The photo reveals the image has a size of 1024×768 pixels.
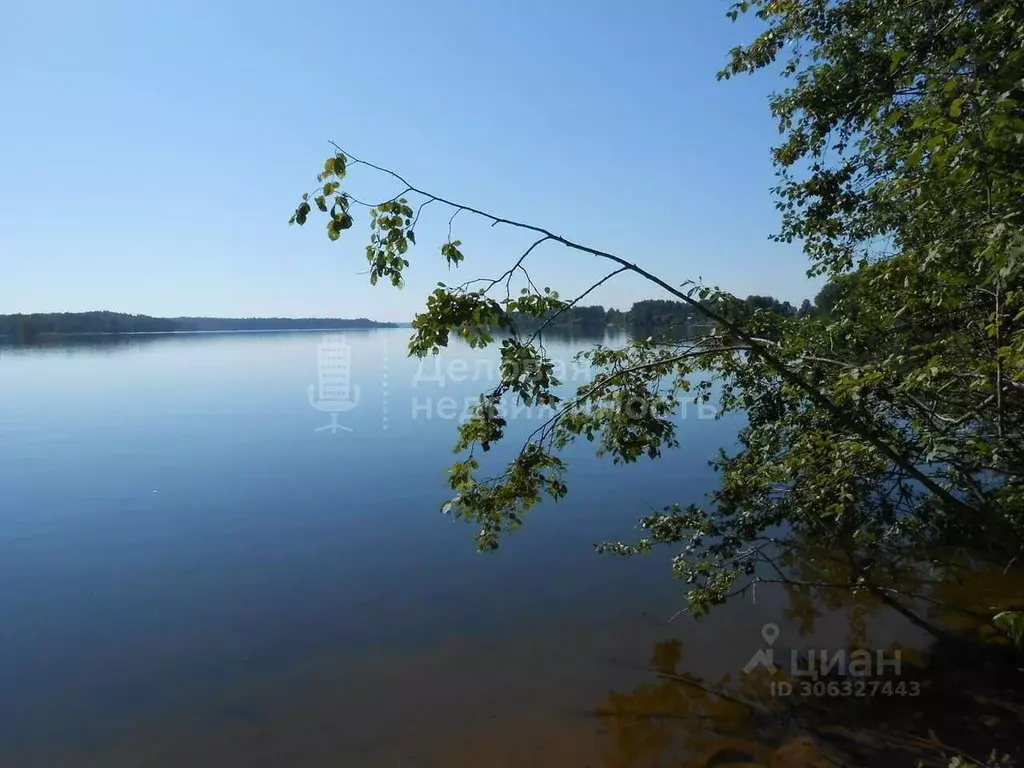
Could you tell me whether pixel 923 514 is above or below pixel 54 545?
above

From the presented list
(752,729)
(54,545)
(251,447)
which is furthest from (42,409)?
(752,729)

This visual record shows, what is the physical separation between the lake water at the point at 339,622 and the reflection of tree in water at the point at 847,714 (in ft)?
0.19

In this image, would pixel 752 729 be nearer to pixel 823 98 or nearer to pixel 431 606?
pixel 431 606

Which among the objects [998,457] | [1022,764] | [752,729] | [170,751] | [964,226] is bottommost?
[170,751]

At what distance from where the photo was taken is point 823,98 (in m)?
5.40

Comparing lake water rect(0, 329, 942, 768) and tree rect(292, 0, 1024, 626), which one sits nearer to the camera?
tree rect(292, 0, 1024, 626)

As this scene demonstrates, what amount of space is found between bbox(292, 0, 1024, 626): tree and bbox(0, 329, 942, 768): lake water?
139 centimetres

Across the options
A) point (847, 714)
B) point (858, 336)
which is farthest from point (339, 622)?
point (858, 336)

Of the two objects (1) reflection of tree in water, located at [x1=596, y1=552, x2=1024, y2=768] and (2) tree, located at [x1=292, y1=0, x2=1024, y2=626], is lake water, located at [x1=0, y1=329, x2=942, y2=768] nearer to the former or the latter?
(1) reflection of tree in water, located at [x1=596, y1=552, x2=1024, y2=768]

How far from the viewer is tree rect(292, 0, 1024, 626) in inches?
102

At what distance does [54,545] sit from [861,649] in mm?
11296

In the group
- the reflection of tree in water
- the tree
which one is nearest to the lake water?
the reflection of tree in water

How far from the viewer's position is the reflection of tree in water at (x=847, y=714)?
4961mm

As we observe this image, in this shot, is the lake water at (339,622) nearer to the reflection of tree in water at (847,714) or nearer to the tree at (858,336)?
the reflection of tree in water at (847,714)
